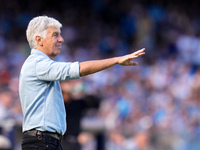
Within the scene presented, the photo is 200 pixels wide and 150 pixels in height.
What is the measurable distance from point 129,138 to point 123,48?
5.95 metres

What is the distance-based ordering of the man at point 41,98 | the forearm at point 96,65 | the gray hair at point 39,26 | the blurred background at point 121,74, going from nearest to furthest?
the forearm at point 96,65 → the man at point 41,98 → the gray hair at point 39,26 → the blurred background at point 121,74

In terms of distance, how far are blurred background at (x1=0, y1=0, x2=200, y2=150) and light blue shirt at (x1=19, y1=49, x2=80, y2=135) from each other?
11.6 ft

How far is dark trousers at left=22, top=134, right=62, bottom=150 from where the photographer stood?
13.5ft

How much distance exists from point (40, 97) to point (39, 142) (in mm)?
366

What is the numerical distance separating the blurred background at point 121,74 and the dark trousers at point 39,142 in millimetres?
3562

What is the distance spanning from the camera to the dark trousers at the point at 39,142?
412 cm

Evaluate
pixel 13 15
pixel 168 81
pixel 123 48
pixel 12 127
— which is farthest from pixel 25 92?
pixel 13 15

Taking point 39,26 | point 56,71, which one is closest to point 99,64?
point 56,71

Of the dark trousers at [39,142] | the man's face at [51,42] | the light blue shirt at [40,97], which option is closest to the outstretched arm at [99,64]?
the light blue shirt at [40,97]

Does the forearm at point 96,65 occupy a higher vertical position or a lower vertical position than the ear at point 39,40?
lower

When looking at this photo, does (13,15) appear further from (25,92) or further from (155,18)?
(25,92)

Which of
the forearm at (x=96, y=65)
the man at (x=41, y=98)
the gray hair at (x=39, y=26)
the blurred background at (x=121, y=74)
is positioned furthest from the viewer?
the blurred background at (x=121, y=74)

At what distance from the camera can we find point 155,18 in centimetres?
1562

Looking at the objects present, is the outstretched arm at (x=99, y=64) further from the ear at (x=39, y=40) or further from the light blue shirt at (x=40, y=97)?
the ear at (x=39, y=40)
